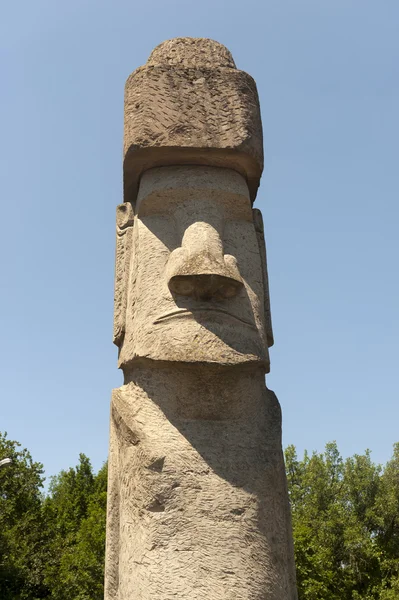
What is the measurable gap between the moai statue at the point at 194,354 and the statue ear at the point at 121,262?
0.05ft

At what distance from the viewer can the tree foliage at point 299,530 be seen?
19688mm

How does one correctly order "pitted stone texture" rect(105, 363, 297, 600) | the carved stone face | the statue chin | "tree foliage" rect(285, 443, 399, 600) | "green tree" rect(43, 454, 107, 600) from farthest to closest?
"tree foliage" rect(285, 443, 399, 600) → "green tree" rect(43, 454, 107, 600) → the carved stone face → the statue chin → "pitted stone texture" rect(105, 363, 297, 600)

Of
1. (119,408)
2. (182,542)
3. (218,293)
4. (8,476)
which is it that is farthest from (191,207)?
(8,476)

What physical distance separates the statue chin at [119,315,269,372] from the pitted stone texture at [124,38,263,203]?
4.67 ft

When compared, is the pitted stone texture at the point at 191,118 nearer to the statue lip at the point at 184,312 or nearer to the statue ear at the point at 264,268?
the statue ear at the point at 264,268

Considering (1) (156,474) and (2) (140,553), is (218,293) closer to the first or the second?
(1) (156,474)

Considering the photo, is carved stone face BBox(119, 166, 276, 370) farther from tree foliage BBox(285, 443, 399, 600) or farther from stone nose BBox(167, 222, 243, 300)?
tree foliage BBox(285, 443, 399, 600)

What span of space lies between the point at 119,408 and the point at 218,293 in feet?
3.47

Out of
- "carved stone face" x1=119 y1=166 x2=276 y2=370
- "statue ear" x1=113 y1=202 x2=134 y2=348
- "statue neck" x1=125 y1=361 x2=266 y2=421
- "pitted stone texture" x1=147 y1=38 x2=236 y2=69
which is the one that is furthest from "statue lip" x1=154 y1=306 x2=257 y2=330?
"pitted stone texture" x1=147 y1=38 x2=236 y2=69

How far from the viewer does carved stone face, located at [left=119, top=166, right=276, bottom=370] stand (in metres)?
4.50

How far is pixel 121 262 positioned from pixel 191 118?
4.19 ft

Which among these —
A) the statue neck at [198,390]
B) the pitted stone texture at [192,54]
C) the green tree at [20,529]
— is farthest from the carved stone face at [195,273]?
the green tree at [20,529]

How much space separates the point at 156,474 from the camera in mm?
4160

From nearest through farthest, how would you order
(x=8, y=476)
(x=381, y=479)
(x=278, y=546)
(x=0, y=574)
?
(x=278, y=546) → (x=0, y=574) → (x=8, y=476) → (x=381, y=479)
